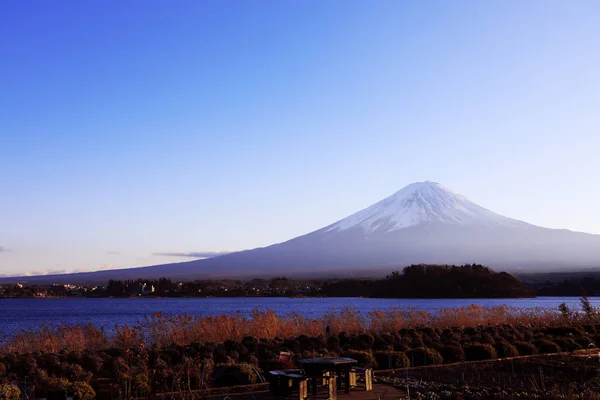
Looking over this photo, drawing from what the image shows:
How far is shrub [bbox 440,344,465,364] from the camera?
44.1ft

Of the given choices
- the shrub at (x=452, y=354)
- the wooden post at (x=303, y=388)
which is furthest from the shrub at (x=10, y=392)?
the shrub at (x=452, y=354)

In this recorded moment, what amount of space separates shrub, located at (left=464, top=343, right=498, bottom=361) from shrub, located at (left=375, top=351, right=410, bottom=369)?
1.87 metres

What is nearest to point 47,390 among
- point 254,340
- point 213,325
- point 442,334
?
point 254,340

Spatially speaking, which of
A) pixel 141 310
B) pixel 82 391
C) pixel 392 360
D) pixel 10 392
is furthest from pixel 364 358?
pixel 141 310

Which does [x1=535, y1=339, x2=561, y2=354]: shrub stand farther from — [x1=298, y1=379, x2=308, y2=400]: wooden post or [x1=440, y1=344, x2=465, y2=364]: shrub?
[x1=298, y1=379, x2=308, y2=400]: wooden post

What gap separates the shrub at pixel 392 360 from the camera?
12.4m

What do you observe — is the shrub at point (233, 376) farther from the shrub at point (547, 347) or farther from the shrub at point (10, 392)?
the shrub at point (547, 347)

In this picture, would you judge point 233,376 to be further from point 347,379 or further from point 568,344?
point 568,344

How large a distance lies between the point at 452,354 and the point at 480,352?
0.64 meters

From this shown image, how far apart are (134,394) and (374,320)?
897cm

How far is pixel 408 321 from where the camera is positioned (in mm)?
18078

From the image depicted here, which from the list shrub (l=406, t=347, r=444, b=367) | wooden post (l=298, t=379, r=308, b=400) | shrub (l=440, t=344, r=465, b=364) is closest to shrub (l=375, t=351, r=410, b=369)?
shrub (l=406, t=347, r=444, b=367)

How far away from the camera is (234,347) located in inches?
491

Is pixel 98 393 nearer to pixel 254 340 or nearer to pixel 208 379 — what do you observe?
pixel 208 379
